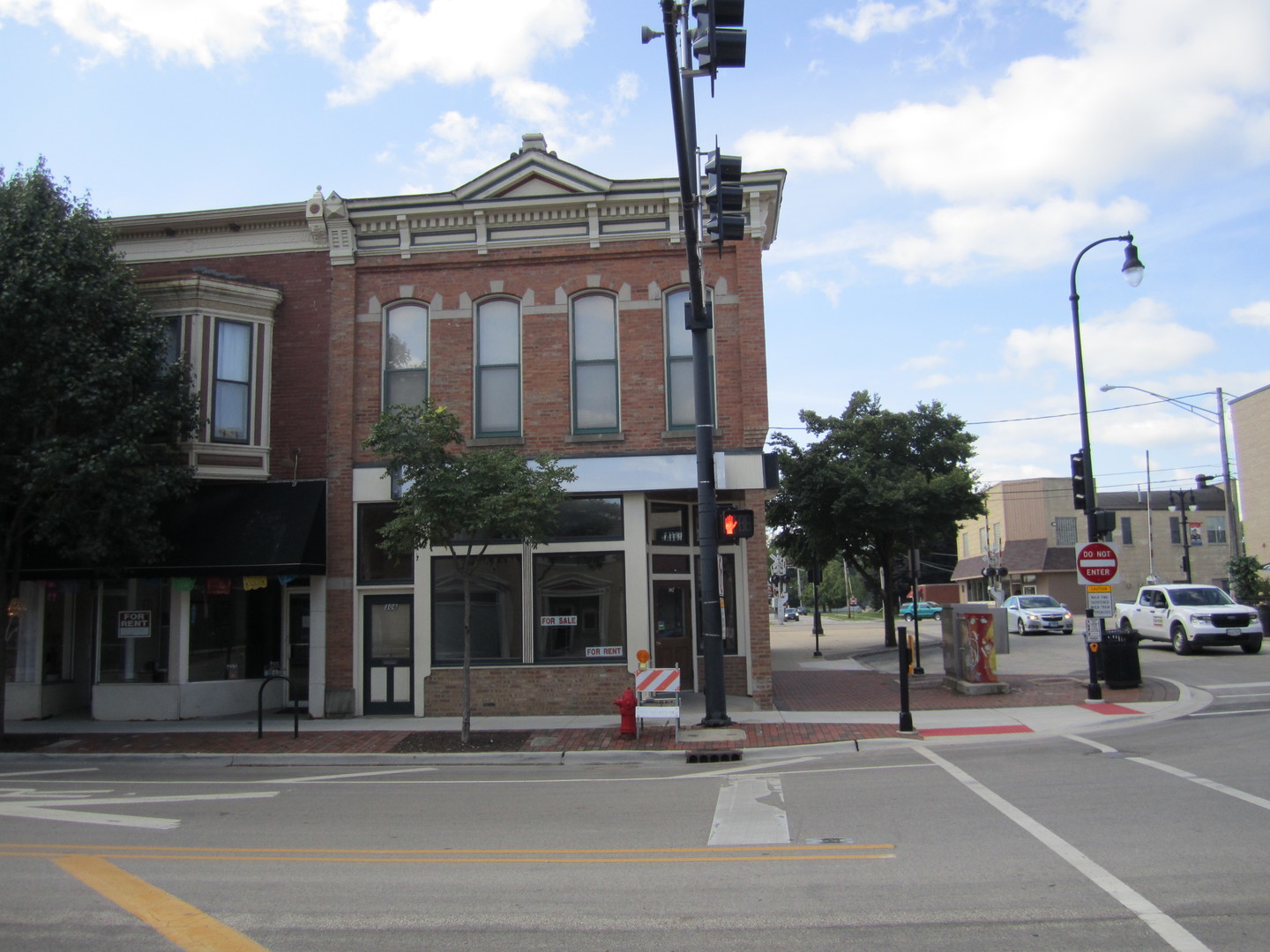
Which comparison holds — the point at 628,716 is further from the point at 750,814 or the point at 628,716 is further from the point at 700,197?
the point at 700,197

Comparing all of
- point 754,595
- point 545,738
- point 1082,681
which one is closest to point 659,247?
point 754,595

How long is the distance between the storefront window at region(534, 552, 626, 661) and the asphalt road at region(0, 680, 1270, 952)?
4772 millimetres

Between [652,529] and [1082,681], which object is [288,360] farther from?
[1082,681]

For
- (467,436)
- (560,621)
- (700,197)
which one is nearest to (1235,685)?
(560,621)

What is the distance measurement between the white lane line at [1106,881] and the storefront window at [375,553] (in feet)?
35.3

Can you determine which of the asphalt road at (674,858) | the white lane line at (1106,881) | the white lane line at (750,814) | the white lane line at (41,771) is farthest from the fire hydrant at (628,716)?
the white lane line at (41,771)

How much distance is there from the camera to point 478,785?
36.4ft

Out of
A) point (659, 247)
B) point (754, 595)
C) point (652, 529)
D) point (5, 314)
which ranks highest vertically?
point (659, 247)

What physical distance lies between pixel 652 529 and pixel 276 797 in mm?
8477

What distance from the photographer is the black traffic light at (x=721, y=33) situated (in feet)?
29.2

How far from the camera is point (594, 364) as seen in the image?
17.2 meters

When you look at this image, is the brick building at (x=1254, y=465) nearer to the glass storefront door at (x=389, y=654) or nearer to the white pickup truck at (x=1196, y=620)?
the white pickup truck at (x=1196, y=620)

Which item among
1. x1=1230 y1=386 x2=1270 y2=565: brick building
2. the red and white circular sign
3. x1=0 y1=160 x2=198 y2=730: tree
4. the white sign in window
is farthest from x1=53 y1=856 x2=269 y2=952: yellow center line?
x1=1230 y1=386 x2=1270 y2=565: brick building

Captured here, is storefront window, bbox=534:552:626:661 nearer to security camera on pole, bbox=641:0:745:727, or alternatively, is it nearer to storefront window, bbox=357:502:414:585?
storefront window, bbox=357:502:414:585
